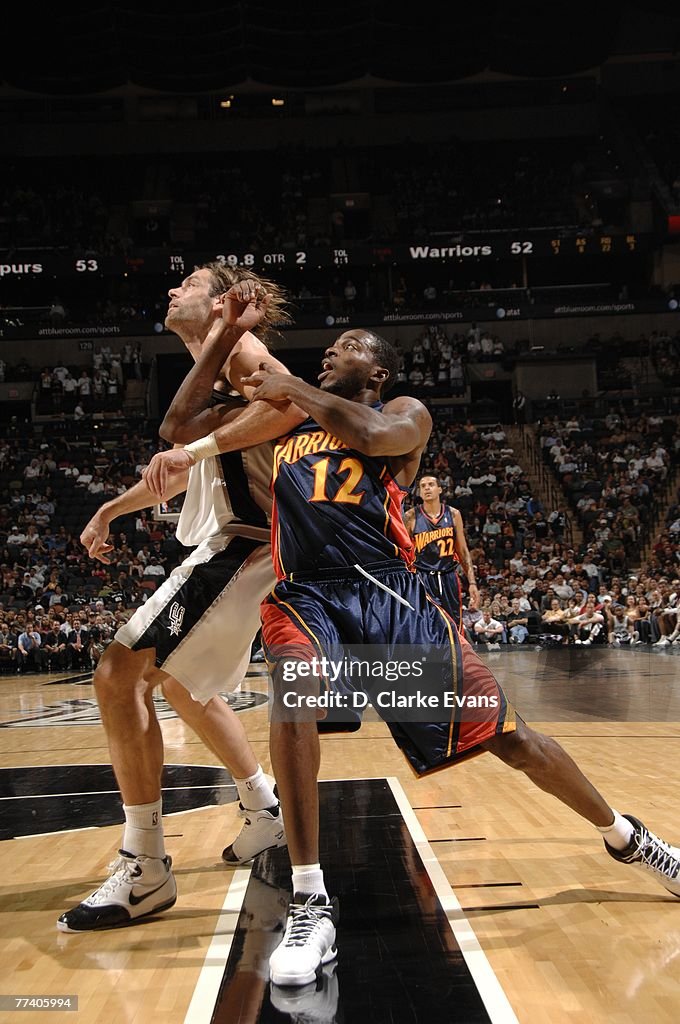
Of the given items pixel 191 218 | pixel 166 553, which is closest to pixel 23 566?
pixel 166 553

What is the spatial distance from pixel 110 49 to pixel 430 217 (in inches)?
376

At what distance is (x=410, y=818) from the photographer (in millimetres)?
4211

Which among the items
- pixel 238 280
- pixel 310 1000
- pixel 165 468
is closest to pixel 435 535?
pixel 238 280

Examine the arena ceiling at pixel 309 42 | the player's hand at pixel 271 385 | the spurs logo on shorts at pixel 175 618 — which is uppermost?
the arena ceiling at pixel 309 42

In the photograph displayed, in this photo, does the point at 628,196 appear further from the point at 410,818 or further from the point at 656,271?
the point at 410,818

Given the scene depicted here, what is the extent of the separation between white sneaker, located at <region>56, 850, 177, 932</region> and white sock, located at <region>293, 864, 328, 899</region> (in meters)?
0.67

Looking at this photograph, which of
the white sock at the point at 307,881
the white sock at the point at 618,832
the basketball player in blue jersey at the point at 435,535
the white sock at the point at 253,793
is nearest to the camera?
the white sock at the point at 307,881

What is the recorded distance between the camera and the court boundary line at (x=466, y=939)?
7.08 ft

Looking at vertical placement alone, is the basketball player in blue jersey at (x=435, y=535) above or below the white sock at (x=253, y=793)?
above

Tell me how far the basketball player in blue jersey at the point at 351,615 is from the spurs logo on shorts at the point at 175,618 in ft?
1.57

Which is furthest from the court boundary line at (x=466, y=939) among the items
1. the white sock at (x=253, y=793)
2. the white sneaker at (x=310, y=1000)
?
the white sock at (x=253, y=793)

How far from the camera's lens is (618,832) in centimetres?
290

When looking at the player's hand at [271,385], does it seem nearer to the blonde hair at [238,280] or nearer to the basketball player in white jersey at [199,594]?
the basketball player in white jersey at [199,594]

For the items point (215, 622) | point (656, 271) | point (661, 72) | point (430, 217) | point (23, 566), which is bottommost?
point (23, 566)
